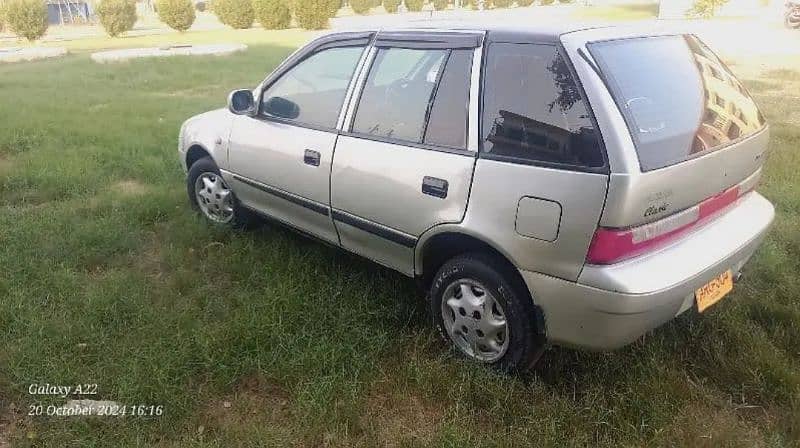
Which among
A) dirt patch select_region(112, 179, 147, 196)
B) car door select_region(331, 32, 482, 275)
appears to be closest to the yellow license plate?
car door select_region(331, 32, 482, 275)

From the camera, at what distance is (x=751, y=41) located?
14984mm

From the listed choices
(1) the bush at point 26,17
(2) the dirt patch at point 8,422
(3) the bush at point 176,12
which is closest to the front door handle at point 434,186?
(2) the dirt patch at point 8,422

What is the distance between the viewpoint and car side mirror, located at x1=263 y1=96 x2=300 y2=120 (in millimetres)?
3672

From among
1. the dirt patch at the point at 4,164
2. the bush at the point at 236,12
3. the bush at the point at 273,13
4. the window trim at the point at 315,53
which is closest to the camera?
the window trim at the point at 315,53

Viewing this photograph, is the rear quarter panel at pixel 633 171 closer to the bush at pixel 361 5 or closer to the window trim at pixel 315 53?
the window trim at pixel 315 53

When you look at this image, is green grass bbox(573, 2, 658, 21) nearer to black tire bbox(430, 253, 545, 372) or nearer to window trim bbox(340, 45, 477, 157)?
window trim bbox(340, 45, 477, 157)

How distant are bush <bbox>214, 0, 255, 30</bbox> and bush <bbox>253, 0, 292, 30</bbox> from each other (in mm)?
384

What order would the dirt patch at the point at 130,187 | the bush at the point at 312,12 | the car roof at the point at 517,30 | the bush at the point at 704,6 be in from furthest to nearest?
the bush at the point at 312,12 → the bush at the point at 704,6 → the dirt patch at the point at 130,187 → the car roof at the point at 517,30

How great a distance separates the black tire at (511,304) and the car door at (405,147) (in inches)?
9.3

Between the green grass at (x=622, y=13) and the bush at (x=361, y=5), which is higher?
the bush at (x=361, y=5)

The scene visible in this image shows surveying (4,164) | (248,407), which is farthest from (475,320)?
(4,164)

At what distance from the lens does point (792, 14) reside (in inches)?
677

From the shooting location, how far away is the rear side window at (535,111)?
7.86 ft

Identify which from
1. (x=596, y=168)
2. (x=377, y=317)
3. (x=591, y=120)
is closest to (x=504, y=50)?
(x=591, y=120)
